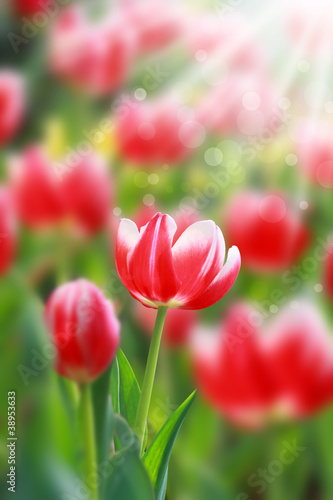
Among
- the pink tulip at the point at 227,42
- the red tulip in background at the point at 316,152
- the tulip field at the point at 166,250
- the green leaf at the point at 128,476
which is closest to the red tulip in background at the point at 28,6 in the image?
the tulip field at the point at 166,250

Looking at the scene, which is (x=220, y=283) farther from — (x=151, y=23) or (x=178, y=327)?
(x=151, y=23)

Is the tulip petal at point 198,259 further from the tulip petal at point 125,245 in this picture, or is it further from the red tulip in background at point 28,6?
the red tulip in background at point 28,6

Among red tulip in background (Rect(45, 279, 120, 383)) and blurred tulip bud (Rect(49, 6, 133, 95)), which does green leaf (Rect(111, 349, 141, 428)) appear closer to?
red tulip in background (Rect(45, 279, 120, 383))

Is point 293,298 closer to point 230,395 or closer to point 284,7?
point 230,395

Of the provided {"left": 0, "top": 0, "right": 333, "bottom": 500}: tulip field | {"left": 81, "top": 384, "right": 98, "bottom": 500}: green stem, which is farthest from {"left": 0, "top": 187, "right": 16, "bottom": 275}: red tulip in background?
{"left": 81, "top": 384, "right": 98, "bottom": 500}: green stem

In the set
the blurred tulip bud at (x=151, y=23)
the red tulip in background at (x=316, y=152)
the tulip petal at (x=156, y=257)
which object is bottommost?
the tulip petal at (x=156, y=257)

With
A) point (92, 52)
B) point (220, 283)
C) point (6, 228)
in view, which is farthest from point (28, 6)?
point (220, 283)

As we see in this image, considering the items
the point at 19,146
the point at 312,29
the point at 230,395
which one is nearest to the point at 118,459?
the point at 230,395
